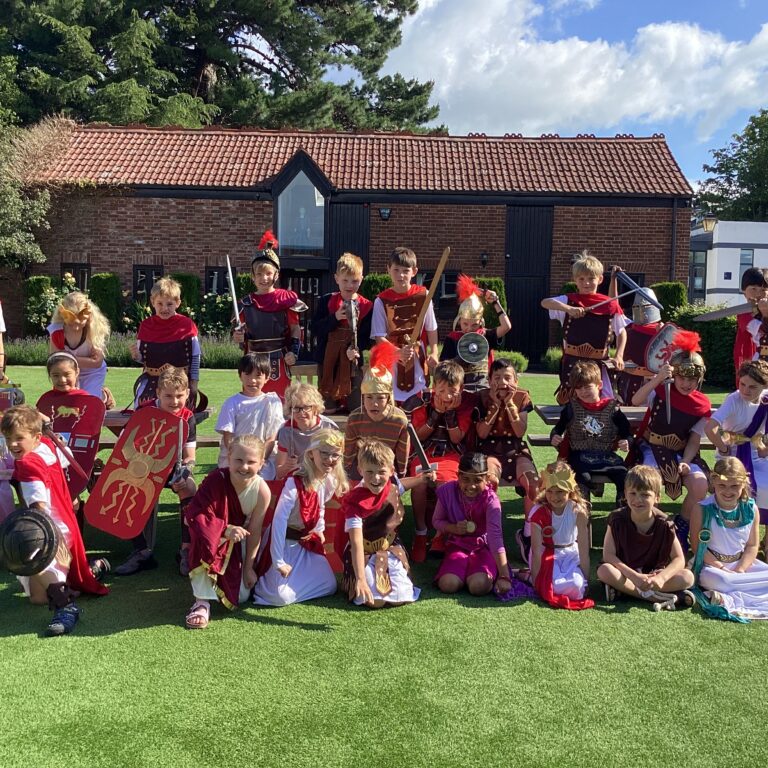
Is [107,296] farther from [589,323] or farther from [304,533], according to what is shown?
[304,533]

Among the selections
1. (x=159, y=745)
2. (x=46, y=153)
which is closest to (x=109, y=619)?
(x=159, y=745)

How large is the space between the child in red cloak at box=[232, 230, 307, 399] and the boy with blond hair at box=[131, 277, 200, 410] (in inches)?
16.6

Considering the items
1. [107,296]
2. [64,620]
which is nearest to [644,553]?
[64,620]

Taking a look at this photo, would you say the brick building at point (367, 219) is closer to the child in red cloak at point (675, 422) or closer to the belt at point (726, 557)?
the child in red cloak at point (675, 422)

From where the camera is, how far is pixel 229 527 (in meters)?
4.19

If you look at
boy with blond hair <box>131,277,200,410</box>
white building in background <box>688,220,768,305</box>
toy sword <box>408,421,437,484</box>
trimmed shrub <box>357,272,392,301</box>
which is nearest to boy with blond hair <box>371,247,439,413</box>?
toy sword <box>408,421,437,484</box>

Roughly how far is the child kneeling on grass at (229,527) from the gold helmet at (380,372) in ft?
2.79

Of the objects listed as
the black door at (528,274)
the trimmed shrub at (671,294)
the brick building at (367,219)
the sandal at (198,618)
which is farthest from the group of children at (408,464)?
the brick building at (367,219)

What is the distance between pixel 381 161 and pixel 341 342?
631 inches

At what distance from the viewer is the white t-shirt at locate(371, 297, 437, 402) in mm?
5863

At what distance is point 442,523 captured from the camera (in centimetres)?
475

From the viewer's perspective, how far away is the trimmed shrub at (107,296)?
19.4 metres

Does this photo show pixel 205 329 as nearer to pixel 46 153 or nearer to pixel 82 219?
pixel 82 219

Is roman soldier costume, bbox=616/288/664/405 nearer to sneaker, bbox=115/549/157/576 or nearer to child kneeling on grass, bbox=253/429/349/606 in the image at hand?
child kneeling on grass, bbox=253/429/349/606
